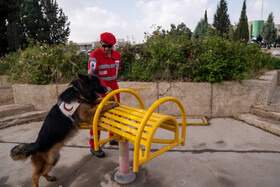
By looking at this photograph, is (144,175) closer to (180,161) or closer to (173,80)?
(180,161)

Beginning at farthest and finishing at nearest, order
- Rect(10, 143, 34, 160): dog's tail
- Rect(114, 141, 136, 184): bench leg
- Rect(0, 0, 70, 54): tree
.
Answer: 1. Rect(0, 0, 70, 54): tree
2. Rect(114, 141, 136, 184): bench leg
3. Rect(10, 143, 34, 160): dog's tail

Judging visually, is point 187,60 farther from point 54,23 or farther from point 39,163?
point 54,23

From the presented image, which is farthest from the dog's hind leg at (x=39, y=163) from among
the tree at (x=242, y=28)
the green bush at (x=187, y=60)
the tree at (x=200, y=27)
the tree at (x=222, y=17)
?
the tree at (x=222, y=17)

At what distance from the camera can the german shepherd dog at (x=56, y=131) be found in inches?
78.8

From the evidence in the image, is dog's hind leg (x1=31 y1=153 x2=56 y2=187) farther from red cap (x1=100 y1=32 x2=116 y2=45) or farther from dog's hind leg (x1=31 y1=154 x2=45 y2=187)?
red cap (x1=100 y1=32 x2=116 y2=45)

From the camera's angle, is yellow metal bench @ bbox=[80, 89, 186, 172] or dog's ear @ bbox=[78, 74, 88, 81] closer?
yellow metal bench @ bbox=[80, 89, 186, 172]

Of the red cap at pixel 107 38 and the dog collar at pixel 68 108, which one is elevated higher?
the red cap at pixel 107 38

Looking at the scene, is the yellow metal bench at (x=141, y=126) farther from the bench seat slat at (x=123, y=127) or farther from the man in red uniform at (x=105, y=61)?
the man in red uniform at (x=105, y=61)

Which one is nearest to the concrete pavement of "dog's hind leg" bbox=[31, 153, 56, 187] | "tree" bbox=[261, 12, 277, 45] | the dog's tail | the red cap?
"dog's hind leg" bbox=[31, 153, 56, 187]

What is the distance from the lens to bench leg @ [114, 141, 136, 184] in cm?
212

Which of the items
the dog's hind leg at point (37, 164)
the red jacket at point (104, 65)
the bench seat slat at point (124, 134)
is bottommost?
the dog's hind leg at point (37, 164)

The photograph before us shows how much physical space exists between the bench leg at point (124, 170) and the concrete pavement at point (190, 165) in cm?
7

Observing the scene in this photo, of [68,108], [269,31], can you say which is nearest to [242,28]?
[269,31]

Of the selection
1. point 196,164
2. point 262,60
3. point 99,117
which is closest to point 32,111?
point 99,117
